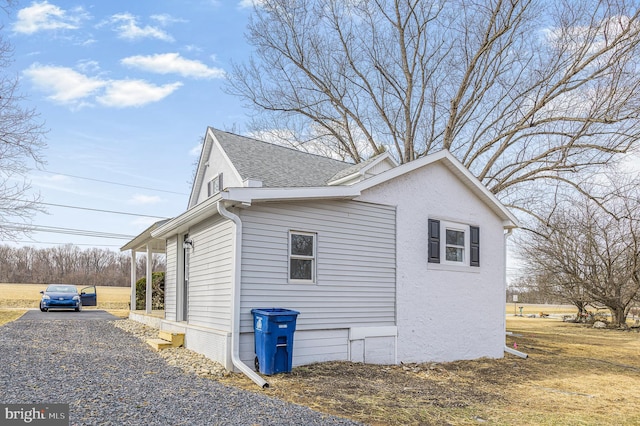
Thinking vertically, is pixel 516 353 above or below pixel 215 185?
below

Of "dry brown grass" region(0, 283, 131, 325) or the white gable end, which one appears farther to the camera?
"dry brown grass" region(0, 283, 131, 325)

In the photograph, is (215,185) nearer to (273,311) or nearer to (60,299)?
(273,311)

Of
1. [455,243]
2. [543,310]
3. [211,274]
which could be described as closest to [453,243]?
[455,243]

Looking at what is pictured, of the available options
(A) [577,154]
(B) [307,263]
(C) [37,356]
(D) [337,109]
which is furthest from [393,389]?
(D) [337,109]

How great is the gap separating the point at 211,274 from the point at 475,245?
634cm

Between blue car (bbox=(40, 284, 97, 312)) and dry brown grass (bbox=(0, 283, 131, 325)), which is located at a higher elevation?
blue car (bbox=(40, 284, 97, 312))

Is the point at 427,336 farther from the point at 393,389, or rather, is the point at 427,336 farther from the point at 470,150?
the point at 470,150

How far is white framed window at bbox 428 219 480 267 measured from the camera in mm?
11312

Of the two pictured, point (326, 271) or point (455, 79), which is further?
point (455, 79)

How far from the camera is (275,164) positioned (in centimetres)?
1363

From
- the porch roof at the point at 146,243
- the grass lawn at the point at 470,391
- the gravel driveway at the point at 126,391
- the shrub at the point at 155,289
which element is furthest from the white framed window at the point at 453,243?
the shrub at the point at 155,289

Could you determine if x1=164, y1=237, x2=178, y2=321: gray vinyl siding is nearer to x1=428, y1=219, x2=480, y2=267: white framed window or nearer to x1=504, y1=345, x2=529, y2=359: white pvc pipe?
x1=428, y1=219, x2=480, y2=267: white framed window

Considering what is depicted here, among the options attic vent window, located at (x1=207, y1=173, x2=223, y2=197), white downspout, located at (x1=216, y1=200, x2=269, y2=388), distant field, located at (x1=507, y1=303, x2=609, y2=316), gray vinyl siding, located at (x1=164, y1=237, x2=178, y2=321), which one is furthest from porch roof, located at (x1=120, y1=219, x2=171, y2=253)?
distant field, located at (x1=507, y1=303, x2=609, y2=316)

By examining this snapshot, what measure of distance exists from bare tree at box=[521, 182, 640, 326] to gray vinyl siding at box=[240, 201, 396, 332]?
14676mm
